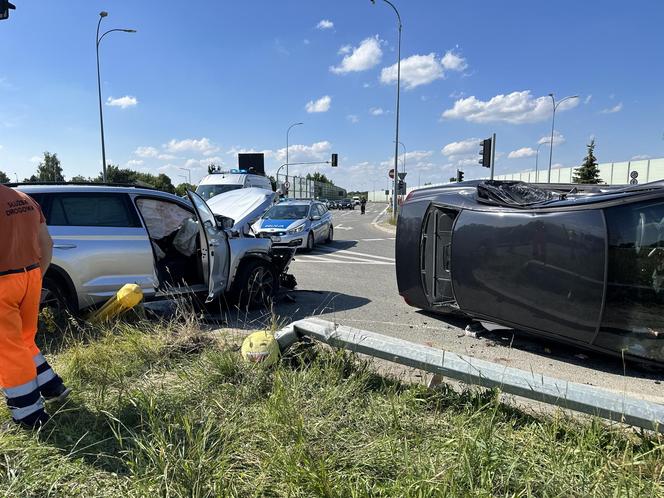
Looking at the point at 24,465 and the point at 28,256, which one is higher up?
the point at 28,256

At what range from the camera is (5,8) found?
5668mm

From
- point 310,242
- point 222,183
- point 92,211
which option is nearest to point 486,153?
point 310,242

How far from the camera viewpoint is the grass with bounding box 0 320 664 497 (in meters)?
2.14

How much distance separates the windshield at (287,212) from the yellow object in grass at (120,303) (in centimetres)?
957

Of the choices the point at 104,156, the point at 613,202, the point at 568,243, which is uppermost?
A: the point at 104,156

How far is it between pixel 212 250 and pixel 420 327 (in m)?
2.91

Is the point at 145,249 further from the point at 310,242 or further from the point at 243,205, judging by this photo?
the point at 310,242

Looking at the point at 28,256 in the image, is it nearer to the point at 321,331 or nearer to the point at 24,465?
the point at 24,465

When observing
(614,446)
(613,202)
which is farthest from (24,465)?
(613,202)

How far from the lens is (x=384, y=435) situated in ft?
8.52

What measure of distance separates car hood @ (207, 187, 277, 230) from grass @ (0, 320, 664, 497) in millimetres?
3357

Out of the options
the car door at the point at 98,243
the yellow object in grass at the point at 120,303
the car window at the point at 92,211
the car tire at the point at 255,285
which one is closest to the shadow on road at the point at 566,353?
the car tire at the point at 255,285

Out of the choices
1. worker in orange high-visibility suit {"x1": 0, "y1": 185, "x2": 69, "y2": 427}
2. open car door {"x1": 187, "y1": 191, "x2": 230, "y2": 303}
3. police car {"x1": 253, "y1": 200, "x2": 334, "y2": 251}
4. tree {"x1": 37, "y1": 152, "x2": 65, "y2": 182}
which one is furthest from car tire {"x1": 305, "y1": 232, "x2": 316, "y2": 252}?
tree {"x1": 37, "y1": 152, "x2": 65, "y2": 182}

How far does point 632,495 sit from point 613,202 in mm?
2717
